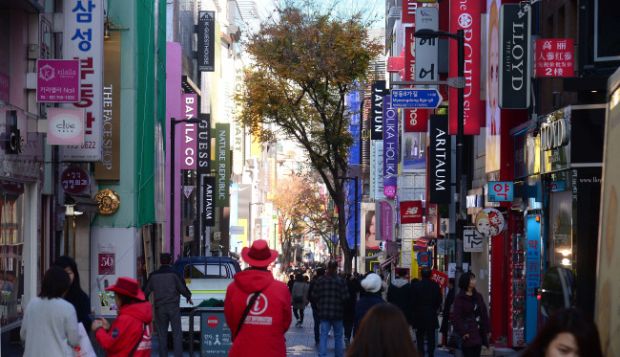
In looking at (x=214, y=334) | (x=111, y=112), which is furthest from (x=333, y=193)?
(x=214, y=334)

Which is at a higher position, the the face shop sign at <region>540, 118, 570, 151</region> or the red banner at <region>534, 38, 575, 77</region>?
the red banner at <region>534, 38, 575, 77</region>

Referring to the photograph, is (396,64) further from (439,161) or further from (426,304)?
(426,304)

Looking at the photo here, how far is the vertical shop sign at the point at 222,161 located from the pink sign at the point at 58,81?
173ft

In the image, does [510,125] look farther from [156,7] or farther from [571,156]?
[156,7]

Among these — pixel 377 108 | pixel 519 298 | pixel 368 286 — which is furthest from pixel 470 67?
pixel 377 108

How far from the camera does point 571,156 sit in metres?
22.9

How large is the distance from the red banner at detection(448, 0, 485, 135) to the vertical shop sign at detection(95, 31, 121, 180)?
9.85 meters

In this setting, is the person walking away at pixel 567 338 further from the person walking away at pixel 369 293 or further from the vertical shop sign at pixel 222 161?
the vertical shop sign at pixel 222 161

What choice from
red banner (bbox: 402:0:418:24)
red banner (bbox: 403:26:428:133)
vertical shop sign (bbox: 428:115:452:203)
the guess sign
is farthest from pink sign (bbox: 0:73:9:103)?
red banner (bbox: 402:0:418:24)

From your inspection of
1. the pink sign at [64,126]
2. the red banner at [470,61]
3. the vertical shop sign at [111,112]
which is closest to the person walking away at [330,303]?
the pink sign at [64,126]

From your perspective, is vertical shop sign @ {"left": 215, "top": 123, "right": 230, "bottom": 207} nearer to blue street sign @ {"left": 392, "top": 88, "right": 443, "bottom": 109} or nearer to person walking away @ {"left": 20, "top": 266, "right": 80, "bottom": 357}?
blue street sign @ {"left": 392, "top": 88, "right": 443, "bottom": 109}

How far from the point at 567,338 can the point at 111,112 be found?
109 ft

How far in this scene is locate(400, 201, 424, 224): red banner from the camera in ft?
167

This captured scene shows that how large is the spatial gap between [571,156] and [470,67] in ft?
39.4
